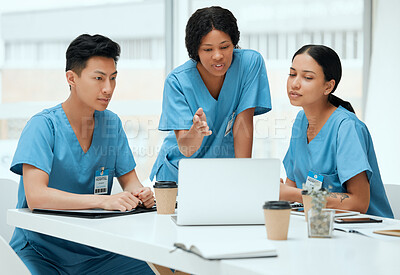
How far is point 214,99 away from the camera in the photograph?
7.29ft

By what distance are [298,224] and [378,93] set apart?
2.74m

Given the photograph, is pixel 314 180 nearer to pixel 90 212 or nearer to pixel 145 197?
pixel 145 197

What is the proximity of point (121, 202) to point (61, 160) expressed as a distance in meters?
0.36

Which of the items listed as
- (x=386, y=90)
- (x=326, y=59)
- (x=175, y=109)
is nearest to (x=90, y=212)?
(x=175, y=109)

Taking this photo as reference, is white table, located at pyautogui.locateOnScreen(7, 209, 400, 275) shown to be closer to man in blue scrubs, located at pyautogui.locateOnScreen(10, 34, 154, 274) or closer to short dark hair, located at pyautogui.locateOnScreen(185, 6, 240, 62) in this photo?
man in blue scrubs, located at pyautogui.locateOnScreen(10, 34, 154, 274)

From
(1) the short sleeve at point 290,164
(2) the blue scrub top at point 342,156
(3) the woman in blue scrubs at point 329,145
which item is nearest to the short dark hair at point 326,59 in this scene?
(3) the woman in blue scrubs at point 329,145

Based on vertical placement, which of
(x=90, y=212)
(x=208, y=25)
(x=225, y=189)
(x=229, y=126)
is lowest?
(x=90, y=212)

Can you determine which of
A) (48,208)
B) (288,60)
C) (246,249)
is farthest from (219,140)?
(288,60)

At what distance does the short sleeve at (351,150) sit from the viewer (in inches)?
73.5

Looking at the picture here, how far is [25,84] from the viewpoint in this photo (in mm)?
3969

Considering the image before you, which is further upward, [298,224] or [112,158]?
[112,158]

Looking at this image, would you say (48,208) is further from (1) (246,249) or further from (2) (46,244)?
(1) (246,249)

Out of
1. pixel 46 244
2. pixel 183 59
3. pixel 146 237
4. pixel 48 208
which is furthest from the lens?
pixel 183 59

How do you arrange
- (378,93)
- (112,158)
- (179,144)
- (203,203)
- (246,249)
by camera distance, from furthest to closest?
(378,93)
(179,144)
(112,158)
(203,203)
(246,249)
